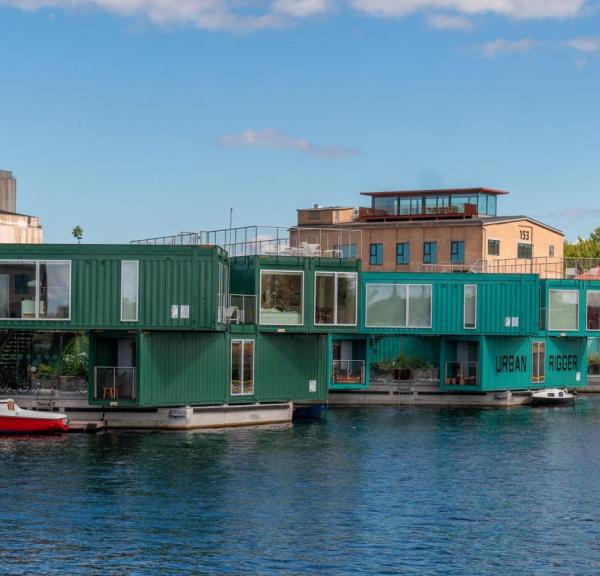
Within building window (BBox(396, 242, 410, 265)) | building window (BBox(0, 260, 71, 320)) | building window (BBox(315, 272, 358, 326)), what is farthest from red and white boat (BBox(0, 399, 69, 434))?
building window (BBox(396, 242, 410, 265))

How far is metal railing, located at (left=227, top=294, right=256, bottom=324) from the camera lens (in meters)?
64.6

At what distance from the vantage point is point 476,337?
80.3 meters

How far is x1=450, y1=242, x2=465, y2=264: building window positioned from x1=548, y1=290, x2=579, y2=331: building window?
79.8ft

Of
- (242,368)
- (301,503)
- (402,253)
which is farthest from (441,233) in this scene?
(301,503)

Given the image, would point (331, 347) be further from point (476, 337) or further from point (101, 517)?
point (101, 517)

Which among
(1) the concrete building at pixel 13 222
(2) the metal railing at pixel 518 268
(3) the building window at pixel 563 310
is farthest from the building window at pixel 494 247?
(1) the concrete building at pixel 13 222

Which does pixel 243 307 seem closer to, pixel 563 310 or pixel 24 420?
pixel 24 420

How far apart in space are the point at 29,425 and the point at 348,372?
88.7 feet

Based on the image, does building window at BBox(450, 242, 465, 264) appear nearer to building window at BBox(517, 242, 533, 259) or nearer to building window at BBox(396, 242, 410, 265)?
building window at BBox(396, 242, 410, 265)

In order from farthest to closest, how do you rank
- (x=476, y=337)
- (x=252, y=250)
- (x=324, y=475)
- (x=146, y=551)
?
(x=476, y=337) < (x=252, y=250) < (x=324, y=475) < (x=146, y=551)

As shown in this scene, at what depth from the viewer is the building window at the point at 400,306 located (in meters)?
79.9

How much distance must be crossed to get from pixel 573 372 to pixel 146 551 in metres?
56.5

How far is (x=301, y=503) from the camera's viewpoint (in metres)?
43.2

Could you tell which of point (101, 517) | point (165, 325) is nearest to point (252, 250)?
point (165, 325)
